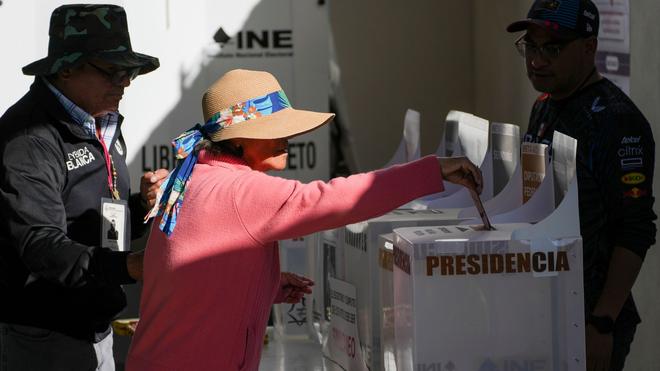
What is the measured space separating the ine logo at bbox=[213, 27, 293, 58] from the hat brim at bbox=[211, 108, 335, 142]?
2.74 meters

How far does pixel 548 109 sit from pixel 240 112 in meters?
1.18

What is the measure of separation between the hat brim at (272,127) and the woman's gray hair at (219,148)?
3 centimetres

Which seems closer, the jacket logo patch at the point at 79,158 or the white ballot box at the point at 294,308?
the jacket logo patch at the point at 79,158

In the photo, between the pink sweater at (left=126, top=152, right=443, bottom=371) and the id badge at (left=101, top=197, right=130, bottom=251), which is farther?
the id badge at (left=101, top=197, right=130, bottom=251)

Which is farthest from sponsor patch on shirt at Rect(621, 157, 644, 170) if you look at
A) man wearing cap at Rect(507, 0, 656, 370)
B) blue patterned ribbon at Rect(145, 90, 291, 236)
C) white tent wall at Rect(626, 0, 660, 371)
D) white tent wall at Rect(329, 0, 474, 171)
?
white tent wall at Rect(329, 0, 474, 171)

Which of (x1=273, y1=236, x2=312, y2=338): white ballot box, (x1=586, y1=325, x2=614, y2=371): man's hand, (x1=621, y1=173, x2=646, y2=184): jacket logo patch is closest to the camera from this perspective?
(x1=586, y1=325, x2=614, y2=371): man's hand

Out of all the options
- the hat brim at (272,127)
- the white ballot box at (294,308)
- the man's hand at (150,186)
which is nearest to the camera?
the hat brim at (272,127)

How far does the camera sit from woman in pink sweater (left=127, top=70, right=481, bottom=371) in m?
2.40

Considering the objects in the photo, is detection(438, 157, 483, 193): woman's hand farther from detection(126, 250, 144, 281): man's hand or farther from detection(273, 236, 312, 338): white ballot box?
detection(273, 236, 312, 338): white ballot box

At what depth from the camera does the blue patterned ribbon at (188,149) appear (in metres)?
2.49

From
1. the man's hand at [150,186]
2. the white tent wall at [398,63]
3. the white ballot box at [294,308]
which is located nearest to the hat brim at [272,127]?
the man's hand at [150,186]

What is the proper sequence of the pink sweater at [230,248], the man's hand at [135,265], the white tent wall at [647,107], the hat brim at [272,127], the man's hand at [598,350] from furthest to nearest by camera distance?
1. the white tent wall at [647,107]
2. the man's hand at [598,350]
3. the man's hand at [135,265]
4. the hat brim at [272,127]
5. the pink sweater at [230,248]

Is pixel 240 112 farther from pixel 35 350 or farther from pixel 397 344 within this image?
pixel 35 350

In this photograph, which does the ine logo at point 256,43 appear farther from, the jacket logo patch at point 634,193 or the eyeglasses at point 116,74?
the jacket logo patch at point 634,193
